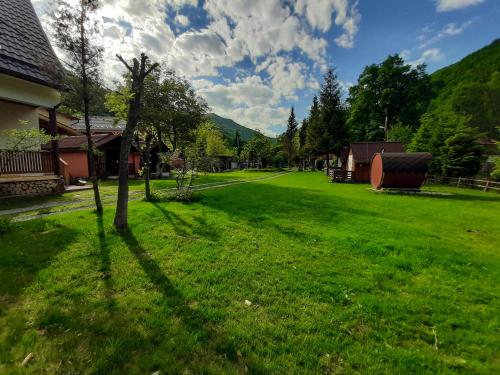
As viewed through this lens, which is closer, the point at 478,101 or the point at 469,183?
the point at 469,183

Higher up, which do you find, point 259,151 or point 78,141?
point 259,151

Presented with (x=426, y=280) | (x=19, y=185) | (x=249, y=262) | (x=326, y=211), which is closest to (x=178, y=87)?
(x=19, y=185)

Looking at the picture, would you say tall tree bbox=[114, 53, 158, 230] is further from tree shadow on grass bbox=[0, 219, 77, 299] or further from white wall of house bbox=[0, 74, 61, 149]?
white wall of house bbox=[0, 74, 61, 149]

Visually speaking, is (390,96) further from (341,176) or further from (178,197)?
(178,197)

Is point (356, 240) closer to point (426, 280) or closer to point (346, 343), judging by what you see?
point (426, 280)


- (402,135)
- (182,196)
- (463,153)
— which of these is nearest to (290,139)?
(402,135)

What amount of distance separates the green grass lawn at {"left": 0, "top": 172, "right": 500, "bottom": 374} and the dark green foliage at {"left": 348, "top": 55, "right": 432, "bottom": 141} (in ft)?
145

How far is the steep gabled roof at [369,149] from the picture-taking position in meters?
27.9

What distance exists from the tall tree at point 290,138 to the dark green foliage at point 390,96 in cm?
1924

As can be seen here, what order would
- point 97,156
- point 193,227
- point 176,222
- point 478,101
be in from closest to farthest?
1. point 193,227
2. point 176,222
3. point 97,156
4. point 478,101

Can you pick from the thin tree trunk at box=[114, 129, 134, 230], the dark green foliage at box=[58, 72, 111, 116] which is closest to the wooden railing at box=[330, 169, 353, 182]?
the dark green foliage at box=[58, 72, 111, 116]

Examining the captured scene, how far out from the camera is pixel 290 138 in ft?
226

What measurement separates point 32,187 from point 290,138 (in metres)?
63.1

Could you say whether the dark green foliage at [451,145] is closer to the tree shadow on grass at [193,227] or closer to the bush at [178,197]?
the bush at [178,197]
